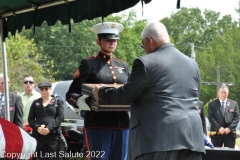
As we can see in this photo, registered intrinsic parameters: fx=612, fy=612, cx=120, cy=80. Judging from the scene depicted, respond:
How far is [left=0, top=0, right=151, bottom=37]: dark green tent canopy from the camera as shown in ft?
19.8

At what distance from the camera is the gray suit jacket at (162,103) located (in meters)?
4.72

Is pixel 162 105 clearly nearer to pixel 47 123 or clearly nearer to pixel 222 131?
pixel 47 123

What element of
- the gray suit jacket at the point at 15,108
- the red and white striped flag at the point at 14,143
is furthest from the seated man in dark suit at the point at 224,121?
the red and white striped flag at the point at 14,143

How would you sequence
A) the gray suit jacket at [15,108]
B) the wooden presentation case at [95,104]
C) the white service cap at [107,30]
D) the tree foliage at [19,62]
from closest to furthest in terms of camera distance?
the wooden presentation case at [95,104] < the white service cap at [107,30] < the gray suit jacket at [15,108] < the tree foliage at [19,62]

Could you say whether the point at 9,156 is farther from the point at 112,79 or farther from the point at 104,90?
the point at 112,79

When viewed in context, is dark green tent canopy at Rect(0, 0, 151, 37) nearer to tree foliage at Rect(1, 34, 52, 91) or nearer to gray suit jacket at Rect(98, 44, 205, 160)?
gray suit jacket at Rect(98, 44, 205, 160)

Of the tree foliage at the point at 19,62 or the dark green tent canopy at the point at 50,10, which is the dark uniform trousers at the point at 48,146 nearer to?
the dark green tent canopy at the point at 50,10

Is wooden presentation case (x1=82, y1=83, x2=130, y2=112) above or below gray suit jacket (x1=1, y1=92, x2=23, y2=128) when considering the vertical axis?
above

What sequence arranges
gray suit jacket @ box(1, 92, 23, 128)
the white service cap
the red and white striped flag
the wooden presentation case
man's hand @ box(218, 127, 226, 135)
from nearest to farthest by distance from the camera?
the red and white striped flag < the wooden presentation case < the white service cap < gray suit jacket @ box(1, 92, 23, 128) < man's hand @ box(218, 127, 226, 135)

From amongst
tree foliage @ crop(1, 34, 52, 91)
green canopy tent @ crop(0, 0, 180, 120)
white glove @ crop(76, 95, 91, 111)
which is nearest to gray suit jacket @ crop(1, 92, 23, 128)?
green canopy tent @ crop(0, 0, 180, 120)

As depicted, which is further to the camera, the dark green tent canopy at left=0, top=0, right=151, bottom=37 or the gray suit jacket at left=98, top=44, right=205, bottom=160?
the dark green tent canopy at left=0, top=0, right=151, bottom=37

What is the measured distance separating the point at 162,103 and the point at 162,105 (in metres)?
0.02

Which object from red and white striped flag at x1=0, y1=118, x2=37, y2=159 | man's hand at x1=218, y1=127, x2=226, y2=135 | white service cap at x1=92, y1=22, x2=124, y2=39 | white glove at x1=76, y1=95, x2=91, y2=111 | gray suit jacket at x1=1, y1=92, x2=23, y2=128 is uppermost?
white service cap at x1=92, y1=22, x2=124, y2=39

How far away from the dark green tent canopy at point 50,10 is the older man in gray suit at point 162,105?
1.06m
